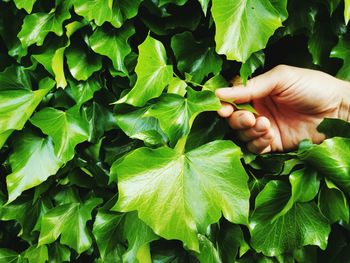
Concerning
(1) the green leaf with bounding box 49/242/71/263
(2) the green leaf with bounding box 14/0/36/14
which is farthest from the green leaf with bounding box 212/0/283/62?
(1) the green leaf with bounding box 49/242/71/263

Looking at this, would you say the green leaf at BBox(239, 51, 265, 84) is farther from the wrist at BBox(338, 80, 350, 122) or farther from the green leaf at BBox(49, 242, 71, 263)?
the green leaf at BBox(49, 242, 71, 263)

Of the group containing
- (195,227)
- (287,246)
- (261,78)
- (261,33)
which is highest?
(261,33)

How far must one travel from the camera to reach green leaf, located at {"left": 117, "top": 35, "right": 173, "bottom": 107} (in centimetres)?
70

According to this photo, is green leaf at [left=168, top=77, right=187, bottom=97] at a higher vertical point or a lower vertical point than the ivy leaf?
higher

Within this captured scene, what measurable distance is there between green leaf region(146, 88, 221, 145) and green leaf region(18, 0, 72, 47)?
0.32m

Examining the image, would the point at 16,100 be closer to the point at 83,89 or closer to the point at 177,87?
the point at 83,89

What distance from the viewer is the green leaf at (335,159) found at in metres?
0.68

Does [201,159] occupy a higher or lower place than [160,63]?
lower

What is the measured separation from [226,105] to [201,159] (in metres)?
0.16

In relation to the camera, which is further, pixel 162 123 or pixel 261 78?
pixel 261 78

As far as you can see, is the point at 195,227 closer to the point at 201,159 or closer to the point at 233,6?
the point at 201,159

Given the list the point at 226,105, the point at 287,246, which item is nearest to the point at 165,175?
the point at 226,105

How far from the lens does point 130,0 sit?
78cm

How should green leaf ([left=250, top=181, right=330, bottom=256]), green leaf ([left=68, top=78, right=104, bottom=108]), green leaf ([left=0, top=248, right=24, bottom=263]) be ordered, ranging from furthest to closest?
green leaf ([left=0, top=248, right=24, bottom=263]) → green leaf ([left=68, top=78, right=104, bottom=108]) → green leaf ([left=250, top=181, right=330, bottom=256])
